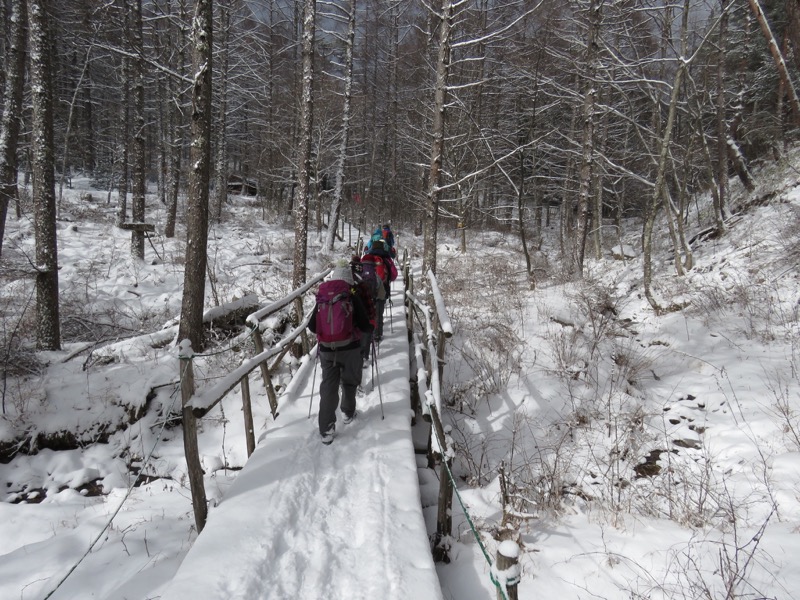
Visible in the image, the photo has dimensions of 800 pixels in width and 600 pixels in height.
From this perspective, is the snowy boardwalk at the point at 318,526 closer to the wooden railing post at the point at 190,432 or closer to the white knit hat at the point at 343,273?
the wooden railing post at the point at 190,432

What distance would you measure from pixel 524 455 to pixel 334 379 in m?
2.49

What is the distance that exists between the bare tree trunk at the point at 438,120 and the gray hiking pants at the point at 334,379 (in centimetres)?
464

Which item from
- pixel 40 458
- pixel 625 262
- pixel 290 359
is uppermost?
pixel 625 262

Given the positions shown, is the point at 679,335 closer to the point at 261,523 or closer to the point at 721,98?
the point at 261,523

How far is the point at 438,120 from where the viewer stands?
30.8 ft

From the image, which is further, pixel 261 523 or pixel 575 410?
pixel 575 410

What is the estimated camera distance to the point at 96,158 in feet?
111

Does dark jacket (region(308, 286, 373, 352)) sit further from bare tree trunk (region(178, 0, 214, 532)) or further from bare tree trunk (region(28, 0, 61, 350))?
bare tree trunk (region(28, 0, 61, 350))

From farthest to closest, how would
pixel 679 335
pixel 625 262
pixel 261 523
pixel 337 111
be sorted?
pixel 337 111, pixel 625 262, pixel 679 335, pixel 261 523

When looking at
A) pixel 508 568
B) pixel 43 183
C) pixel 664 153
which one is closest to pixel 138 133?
pixel 43 183

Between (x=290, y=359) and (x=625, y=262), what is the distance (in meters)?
12.2

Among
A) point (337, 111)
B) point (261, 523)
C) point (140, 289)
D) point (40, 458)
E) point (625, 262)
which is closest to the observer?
point (261, 523)

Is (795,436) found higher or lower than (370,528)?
higher

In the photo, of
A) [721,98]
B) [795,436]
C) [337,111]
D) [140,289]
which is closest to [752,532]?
[795,436]
